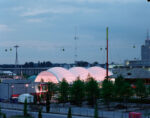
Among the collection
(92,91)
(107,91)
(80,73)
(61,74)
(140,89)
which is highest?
(80,73)

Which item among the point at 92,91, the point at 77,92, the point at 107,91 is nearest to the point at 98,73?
the point at 92,91

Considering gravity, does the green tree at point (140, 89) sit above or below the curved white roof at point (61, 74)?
below

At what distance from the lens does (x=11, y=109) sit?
56.2 m

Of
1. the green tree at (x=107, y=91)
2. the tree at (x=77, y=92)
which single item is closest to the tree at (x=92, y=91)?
the tree at (x=77, y=92)

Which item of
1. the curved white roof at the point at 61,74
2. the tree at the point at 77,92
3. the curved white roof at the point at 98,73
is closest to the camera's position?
the tree at the point at 77,92

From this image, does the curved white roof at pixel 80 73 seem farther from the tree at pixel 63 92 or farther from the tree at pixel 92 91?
the tree at pixel 92 91

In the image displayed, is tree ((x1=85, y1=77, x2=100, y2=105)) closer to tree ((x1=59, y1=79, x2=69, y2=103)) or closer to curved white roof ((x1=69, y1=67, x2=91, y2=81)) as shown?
tree ((x1=59, y1=79, x2=69, y2=103))

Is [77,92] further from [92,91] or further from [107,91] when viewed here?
[107,91]

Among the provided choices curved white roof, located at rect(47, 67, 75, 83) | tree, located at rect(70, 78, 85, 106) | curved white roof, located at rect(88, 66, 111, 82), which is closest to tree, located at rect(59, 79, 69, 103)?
tree, located at rect(70, 78, 85, 106)

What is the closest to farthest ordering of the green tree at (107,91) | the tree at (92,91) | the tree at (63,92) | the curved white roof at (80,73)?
the green tree at (107,91), the tree at (92,91), the tree at (63,92), the curved white roof at (80,73)

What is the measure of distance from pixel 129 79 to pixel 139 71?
519cm

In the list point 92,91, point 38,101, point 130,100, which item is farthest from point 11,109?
point 130,100

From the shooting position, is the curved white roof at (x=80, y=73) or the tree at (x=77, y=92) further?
the curved white roof at (x=80, y=73)

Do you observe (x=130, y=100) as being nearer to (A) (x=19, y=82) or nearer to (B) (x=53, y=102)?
(B) (x=53, y=102)
